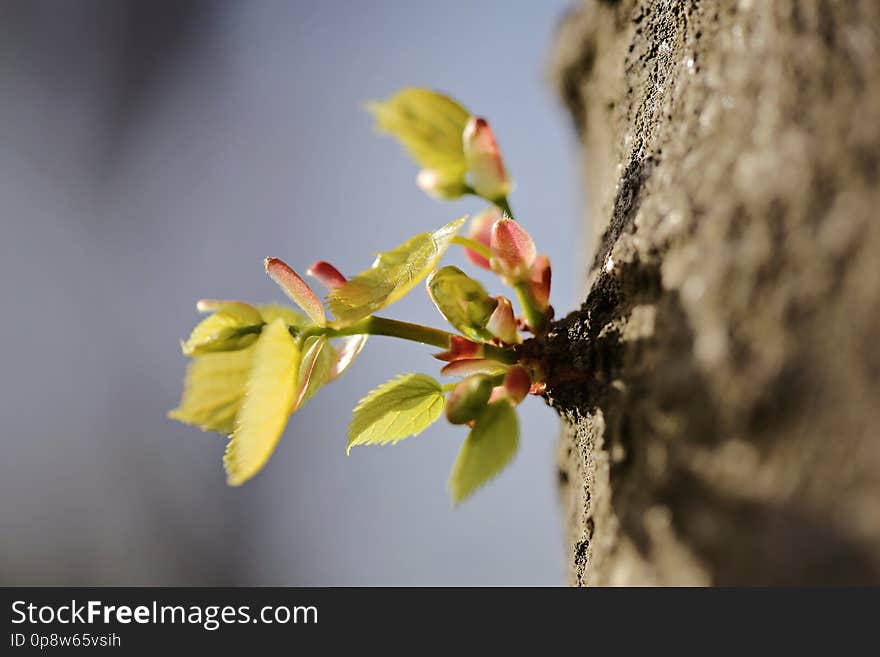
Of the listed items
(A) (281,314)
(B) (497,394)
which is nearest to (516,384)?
(B) (497,394)

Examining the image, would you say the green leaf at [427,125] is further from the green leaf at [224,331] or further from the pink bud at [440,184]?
the green leaf at [224,331]

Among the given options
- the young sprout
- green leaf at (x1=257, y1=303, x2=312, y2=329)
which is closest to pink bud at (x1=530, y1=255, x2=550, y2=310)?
the young sprout

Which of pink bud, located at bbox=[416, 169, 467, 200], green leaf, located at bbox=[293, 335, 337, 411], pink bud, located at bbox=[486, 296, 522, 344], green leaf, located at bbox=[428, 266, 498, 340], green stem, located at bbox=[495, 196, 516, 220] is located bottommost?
green leaf, located at bbox=[293, 335, 337, 411]

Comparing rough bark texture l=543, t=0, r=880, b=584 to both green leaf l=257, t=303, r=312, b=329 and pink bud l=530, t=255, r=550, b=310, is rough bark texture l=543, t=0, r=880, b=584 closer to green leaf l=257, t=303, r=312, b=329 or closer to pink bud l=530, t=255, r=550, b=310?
pink bud l=530, t=255, r=550, b=310

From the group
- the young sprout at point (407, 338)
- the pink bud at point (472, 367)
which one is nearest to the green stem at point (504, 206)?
the young sprout at point (407, 338)

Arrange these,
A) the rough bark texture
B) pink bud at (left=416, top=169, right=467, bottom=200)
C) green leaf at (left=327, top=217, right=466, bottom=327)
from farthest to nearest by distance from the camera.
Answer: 1. pink bud at (left=416, top=169, right=467, bottom=200)
2. green leaf at (left=327, top=217, right=466, bottom=327)
3. the rough bark texture

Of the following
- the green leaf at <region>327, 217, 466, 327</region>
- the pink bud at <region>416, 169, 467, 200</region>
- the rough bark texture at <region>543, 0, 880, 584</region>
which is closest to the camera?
the rough bark texture at <region>543, 0, 880, 584</region>

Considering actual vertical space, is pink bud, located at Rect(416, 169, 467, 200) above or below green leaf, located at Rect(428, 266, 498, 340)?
above

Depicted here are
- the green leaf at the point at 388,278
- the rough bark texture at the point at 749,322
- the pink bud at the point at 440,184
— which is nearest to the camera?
the rough bark texture at the point at 749,322

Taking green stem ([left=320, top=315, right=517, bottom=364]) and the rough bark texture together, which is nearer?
the rough bark texture
